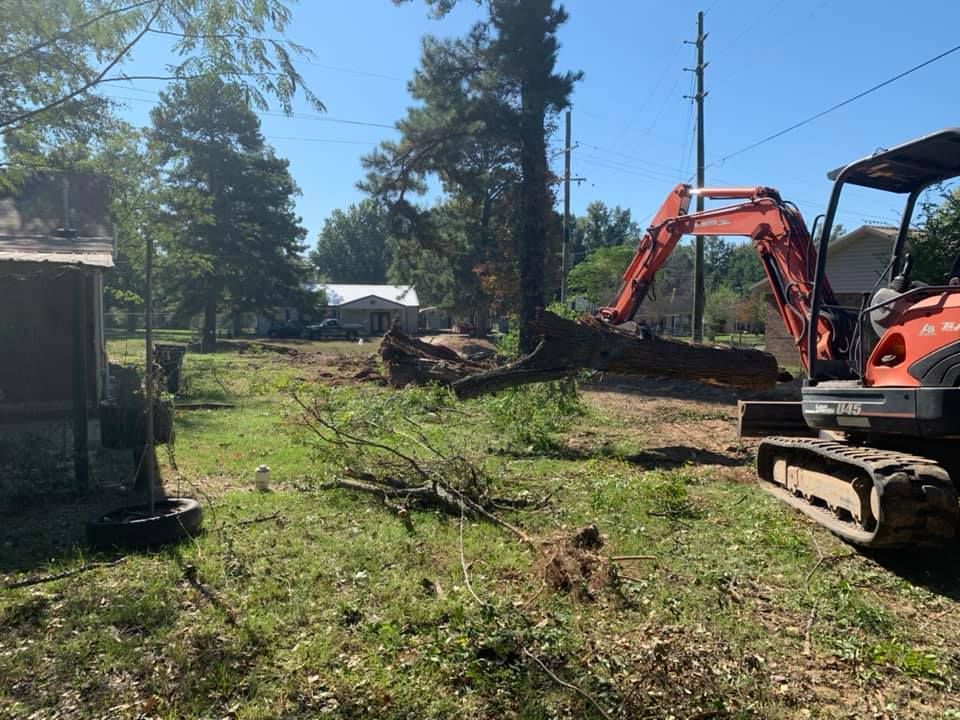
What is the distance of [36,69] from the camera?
6.14m

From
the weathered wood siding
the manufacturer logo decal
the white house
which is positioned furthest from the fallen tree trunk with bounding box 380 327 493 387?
the white house

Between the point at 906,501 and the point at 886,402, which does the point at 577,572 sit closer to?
the point at 906,501

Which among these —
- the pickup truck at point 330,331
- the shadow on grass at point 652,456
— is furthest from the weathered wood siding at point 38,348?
the pickup truck at point 330,331

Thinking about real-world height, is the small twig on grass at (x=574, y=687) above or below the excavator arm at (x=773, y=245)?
below

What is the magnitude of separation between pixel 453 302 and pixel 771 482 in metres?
32.2

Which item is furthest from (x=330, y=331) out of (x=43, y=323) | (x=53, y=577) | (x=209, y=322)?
(x=53, y=577)

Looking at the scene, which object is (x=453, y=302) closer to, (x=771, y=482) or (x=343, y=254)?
(x=771, y=482)

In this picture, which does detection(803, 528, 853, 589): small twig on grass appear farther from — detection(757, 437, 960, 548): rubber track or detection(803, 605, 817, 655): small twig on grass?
detection(803, 605, 817, 655): small twig on grass

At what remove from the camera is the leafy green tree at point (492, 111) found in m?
22.6

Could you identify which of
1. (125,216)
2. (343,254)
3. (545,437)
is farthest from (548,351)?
(343,254)

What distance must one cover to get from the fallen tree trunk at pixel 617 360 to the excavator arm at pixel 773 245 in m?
1.37

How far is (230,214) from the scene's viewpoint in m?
38.0

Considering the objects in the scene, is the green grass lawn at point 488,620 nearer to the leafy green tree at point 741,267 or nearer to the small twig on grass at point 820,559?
the small twig on grass at point 820,559

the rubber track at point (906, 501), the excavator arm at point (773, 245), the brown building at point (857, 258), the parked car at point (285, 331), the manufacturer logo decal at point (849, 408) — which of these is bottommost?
the rubber track at point (906, 501)
